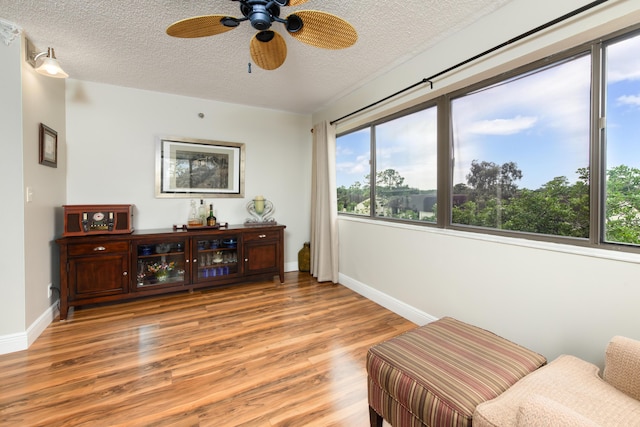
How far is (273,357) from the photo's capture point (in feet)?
7.12

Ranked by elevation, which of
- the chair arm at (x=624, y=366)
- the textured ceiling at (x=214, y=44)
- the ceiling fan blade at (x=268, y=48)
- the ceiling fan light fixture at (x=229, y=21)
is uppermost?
the textured ceiling at (x=214, y=44)

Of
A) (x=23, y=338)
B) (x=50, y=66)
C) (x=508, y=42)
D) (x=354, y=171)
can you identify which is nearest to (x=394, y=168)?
(x=354, y=171)

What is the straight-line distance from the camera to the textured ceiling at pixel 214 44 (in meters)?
2.00

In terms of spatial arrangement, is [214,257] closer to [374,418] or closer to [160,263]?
[160,263]

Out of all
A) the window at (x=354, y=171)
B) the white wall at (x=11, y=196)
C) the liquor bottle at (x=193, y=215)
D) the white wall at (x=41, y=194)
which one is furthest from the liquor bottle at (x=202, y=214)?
the window at (x=354, y=171)

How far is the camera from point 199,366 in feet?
6.73

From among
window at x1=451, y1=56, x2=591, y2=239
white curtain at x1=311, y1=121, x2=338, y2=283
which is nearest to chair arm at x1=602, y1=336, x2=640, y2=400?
window at x1=451, y1=56, x2=591, y2=239

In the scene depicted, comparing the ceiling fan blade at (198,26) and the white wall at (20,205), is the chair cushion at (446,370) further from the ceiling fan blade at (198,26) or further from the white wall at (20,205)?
the white wall at (20,205)

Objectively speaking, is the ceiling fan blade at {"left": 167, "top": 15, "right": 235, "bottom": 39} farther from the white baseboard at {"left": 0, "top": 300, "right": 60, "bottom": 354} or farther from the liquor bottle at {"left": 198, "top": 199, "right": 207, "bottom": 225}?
the white baseboard at {"left": 0, "top": 300, "right": 60, "bottom": 354}

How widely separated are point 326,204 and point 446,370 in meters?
2.81

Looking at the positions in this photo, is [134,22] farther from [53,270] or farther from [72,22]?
[53,270]

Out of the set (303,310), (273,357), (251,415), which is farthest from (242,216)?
(251,415)

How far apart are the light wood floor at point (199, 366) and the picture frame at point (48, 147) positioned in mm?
1483

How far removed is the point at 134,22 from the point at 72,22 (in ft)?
1.53
